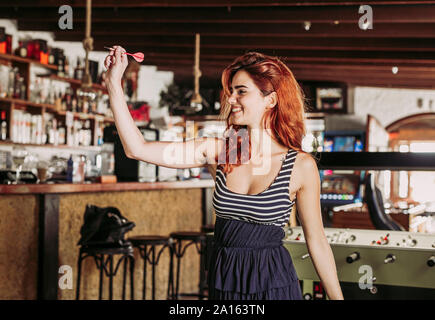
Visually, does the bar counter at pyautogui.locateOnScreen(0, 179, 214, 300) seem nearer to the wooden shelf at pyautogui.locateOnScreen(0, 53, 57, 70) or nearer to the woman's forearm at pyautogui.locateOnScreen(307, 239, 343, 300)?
the woman's forearm at pyautogui.locateOnScreen(307, 239, 343, 300)

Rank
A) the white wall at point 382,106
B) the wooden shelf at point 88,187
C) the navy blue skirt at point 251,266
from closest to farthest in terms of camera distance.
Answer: the navy blue skirt at point 251,266 → the wooden shelf at point 88,187 → the white wall at point 382,106

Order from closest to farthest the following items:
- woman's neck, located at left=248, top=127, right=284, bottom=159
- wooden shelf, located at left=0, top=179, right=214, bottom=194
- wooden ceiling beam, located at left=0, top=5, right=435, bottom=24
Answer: woman's neck, located at left=248, top=127, right=284, bottom=159, wooden shelf, located at left=0, top=179, right=214, bottom=194, wooden ceiling beam, located at left=0, top=5, right=435, bottom=24

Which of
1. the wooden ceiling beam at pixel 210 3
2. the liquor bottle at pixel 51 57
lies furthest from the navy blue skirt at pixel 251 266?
the liquor bottle at pixel 51 57

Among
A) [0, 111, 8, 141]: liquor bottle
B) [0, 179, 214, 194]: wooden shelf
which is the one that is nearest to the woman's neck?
[0, 179, 214, 194]: wooden shelf

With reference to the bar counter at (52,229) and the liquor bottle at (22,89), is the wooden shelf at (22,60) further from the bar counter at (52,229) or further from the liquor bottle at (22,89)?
the bar counter at (52,229)

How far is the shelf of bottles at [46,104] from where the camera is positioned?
6.75 m

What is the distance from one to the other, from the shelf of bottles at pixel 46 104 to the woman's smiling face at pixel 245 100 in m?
4.57

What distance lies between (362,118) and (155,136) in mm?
5988

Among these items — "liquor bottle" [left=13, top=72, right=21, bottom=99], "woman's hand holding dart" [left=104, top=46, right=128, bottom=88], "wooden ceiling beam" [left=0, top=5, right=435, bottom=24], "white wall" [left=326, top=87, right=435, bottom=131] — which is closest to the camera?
"woman's hand holding dart" [left=104, top=46, right=128, bottom=88]

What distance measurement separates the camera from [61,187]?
396 cm

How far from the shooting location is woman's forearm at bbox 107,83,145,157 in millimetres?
1612

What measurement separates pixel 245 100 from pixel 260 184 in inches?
10.4

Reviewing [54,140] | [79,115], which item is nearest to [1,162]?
[54,140]

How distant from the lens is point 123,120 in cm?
164
